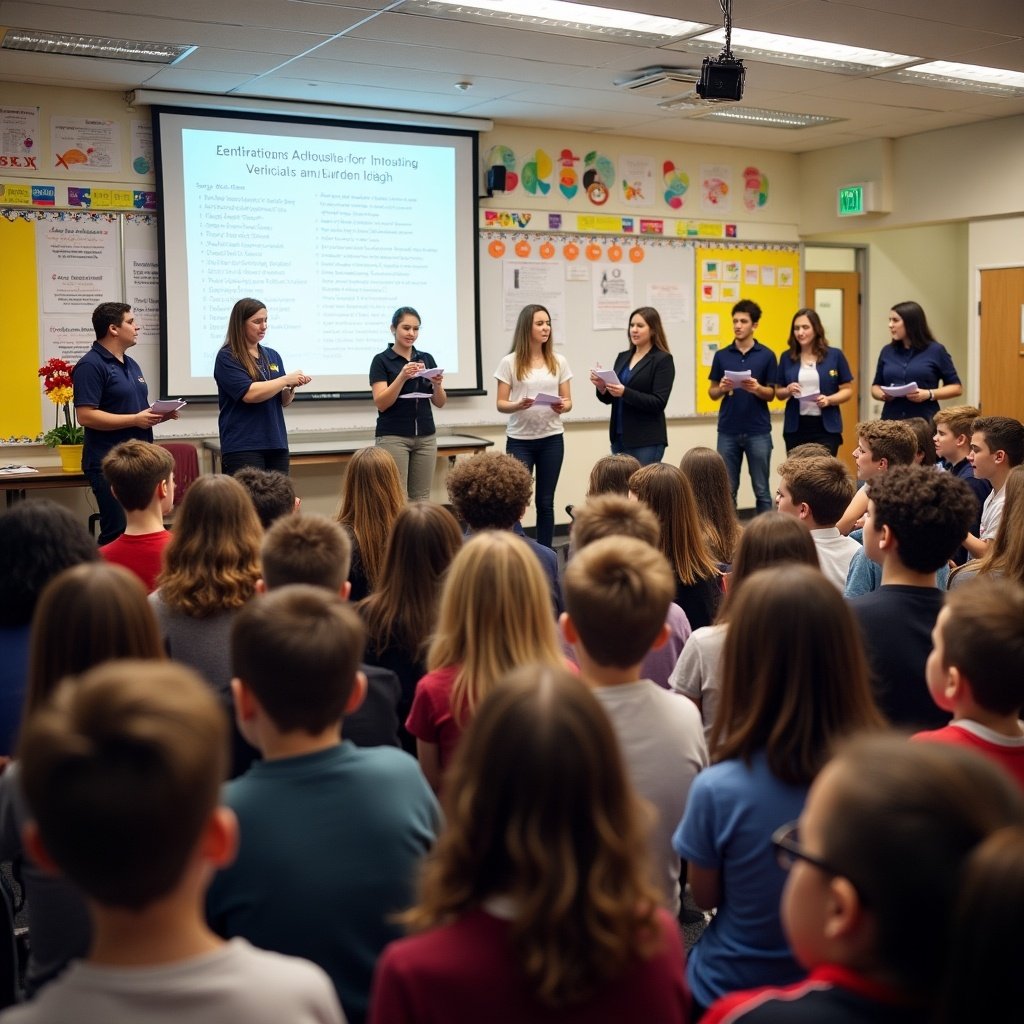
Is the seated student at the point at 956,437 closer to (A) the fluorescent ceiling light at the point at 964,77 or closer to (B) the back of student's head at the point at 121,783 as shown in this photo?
(A) the fluorescent ceiling light at the point at 964,77

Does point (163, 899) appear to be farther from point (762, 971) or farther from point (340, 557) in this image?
point (340, 557)

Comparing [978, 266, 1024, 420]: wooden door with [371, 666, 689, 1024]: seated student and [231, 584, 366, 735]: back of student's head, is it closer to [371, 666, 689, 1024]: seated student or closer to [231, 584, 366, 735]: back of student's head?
[231, 584, 366, 735]: back of student's head

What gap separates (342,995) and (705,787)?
0.53 m

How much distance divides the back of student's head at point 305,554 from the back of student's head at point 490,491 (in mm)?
743

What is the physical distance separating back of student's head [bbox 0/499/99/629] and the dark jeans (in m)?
2.92

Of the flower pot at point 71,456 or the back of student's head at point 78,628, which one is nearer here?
the back of student's head at point 78,628

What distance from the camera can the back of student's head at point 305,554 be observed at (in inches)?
86.3

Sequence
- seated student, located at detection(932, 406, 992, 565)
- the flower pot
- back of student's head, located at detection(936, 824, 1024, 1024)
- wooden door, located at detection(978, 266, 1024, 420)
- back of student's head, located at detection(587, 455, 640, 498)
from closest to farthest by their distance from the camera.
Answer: back of student's head, located at detection(936, 824, 1024, 1024) → back of student's head, located at detection(587, 455, 640, 498) → seated student, located at detection(932, 406, 992, 565) → the flower pot → wooden door, located at detection(978, 266, 1024, 420)

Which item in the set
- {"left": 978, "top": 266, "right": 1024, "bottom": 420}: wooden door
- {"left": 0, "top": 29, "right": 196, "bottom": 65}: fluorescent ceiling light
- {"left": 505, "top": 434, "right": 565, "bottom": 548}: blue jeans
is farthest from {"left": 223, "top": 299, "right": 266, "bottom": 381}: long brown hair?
{"left": 978, "top": 266, "right": 1024, "bottom": 420}: wooden door

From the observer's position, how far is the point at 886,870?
0.85 metres

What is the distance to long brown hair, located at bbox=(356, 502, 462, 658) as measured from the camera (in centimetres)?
239

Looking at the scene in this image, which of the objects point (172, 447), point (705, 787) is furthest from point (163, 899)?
point (172, 447)

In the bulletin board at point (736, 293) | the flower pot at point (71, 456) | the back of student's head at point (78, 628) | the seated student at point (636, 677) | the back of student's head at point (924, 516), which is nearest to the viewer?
the back of student's head at point (78, 628)

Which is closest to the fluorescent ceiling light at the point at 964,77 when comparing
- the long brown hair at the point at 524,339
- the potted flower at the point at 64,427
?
the long brown hair at the point at 524,339
